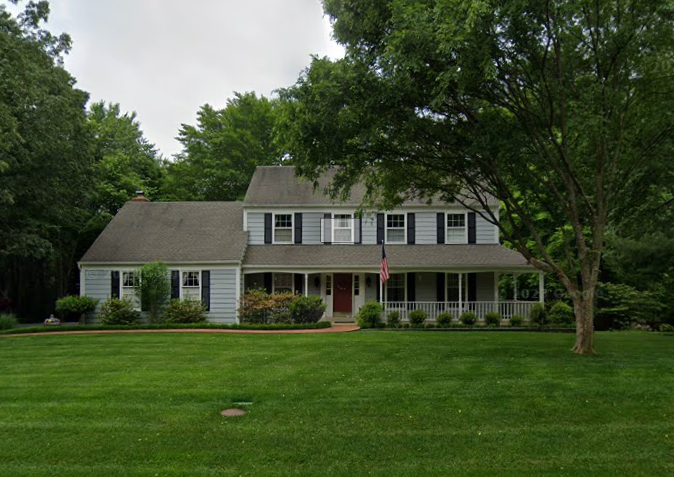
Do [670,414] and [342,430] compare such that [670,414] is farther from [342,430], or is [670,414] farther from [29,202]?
[29,202]

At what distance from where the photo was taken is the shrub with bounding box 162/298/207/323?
19594mm

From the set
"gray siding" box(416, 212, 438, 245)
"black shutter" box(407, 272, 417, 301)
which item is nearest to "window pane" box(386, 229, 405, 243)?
"gray siding" box(416, 212, 438, 245)

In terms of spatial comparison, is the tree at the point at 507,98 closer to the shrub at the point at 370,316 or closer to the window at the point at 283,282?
the shrub at the point at 370,316

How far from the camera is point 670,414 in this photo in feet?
22.6

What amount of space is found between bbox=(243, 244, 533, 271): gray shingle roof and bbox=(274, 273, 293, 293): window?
106 centimetres

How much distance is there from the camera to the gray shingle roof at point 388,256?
2020cm

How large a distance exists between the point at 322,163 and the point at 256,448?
701cm

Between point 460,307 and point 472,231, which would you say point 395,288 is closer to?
point 460,307

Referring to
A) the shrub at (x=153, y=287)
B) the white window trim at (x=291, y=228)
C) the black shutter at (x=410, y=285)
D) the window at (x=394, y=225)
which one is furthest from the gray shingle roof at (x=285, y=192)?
the shrub at (x=153, y=287)

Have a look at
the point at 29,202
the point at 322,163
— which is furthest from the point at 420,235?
the point at 29,202

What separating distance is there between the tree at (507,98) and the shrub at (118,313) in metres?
11.6

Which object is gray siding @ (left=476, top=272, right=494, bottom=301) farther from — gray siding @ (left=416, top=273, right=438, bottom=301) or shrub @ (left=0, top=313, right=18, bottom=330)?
shrub @ (left=0, top=313, right=18, bottom=330)

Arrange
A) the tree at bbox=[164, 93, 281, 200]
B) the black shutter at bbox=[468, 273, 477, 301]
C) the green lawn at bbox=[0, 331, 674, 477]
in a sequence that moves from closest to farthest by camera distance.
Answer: the green lawn at bbox=[0, 331, 674, 477]
the black shutter at bbox=[468, 273, 477, 301]
the tree at bbox=[164, 93, 281, 200]

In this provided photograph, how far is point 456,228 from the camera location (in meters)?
21.8
